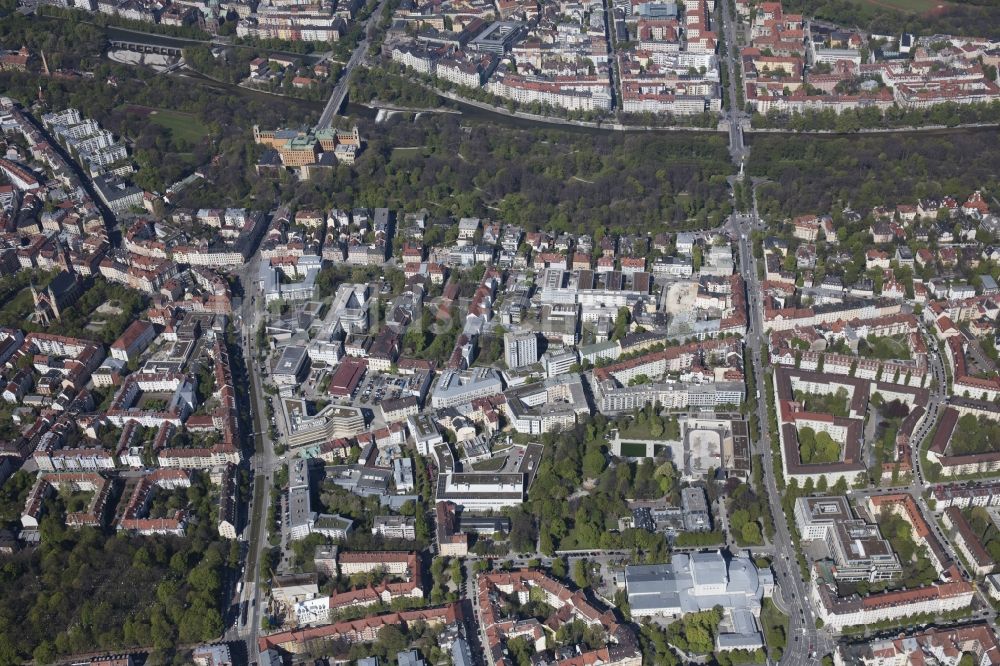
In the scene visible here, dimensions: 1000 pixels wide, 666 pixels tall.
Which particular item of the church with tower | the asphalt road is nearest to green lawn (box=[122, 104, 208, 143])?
the asphalt road

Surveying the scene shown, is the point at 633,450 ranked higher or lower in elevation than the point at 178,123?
lower

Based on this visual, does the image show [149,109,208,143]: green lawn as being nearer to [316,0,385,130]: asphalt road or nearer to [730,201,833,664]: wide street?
[316,0,385,130]: asphalt road

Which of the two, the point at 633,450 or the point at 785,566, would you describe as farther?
the point at 633,450

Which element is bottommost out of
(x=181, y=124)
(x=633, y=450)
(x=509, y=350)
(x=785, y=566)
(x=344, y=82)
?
(x=785, y=566)

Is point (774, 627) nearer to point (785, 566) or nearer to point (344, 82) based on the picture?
point (785, 566)

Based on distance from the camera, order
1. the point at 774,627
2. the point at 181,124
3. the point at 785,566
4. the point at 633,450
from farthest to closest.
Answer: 1. the point at 181,124
2. the point at 633,450
3. the point at 785,566
4. the point at 774,627

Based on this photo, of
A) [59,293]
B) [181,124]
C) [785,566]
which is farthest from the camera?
[181,124]

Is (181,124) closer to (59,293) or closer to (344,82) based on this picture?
(344,82)

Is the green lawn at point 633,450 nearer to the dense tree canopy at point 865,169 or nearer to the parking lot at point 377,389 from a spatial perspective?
the parking lot at point 377,389

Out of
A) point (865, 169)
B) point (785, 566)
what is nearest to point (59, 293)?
point (785, 566)

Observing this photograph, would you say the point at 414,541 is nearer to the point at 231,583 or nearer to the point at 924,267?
the point at 231,583
